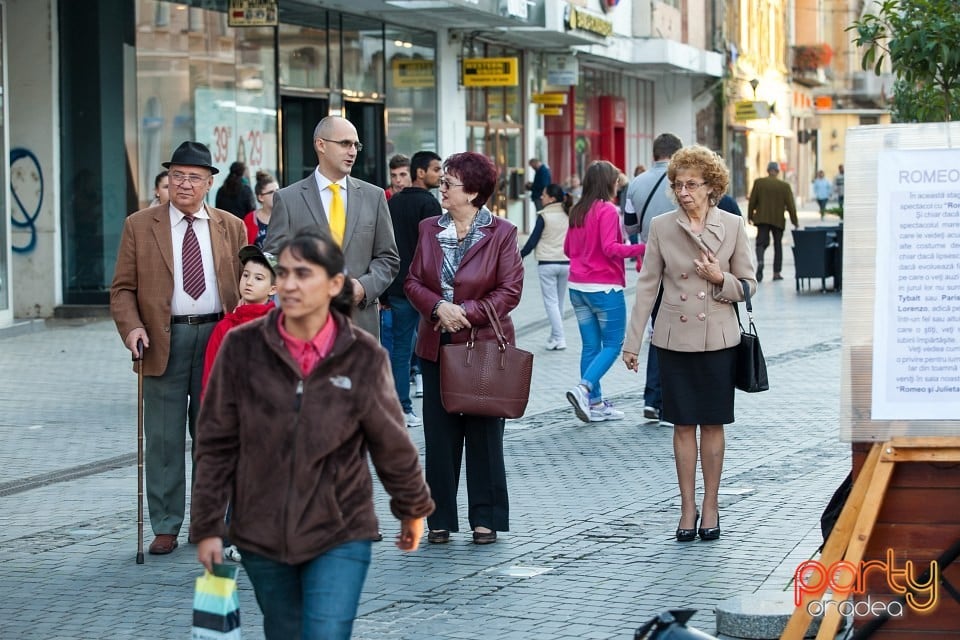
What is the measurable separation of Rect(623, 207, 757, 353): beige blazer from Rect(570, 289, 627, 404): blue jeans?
12.0ft

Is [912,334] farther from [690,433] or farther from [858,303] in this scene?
[690,433]

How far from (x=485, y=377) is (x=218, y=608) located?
339 centimetres

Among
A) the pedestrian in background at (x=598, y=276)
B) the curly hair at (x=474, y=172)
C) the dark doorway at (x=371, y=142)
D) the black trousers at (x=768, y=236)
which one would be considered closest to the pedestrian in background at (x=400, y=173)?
the pedestrian in background at (x=598, y=276)

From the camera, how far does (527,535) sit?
785cm

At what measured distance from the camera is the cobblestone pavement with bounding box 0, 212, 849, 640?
639cm

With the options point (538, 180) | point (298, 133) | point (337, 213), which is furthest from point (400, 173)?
point (538, 180)

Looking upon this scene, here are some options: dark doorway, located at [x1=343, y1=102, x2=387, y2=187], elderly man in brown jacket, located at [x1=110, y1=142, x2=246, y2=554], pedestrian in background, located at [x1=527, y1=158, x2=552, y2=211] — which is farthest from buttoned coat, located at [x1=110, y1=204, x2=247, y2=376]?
pedestrian in background, located at [x1=527, y1=158, x2=552, y2=211]

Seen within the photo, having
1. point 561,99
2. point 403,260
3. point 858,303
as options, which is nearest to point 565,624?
point 858,303

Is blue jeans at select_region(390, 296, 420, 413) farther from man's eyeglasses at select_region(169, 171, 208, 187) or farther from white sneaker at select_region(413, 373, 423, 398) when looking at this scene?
man's eyeglasses at select_region(169, 171, 208, 187)

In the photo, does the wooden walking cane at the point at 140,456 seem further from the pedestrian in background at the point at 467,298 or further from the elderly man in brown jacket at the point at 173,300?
the pedestrian in background at the point at 467,298

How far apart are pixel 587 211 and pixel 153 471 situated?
4.99 metres

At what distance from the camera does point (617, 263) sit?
11625mm

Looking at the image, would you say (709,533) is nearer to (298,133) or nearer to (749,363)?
(749,363)

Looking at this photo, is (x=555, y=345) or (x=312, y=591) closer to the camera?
(x=312, y=591)
